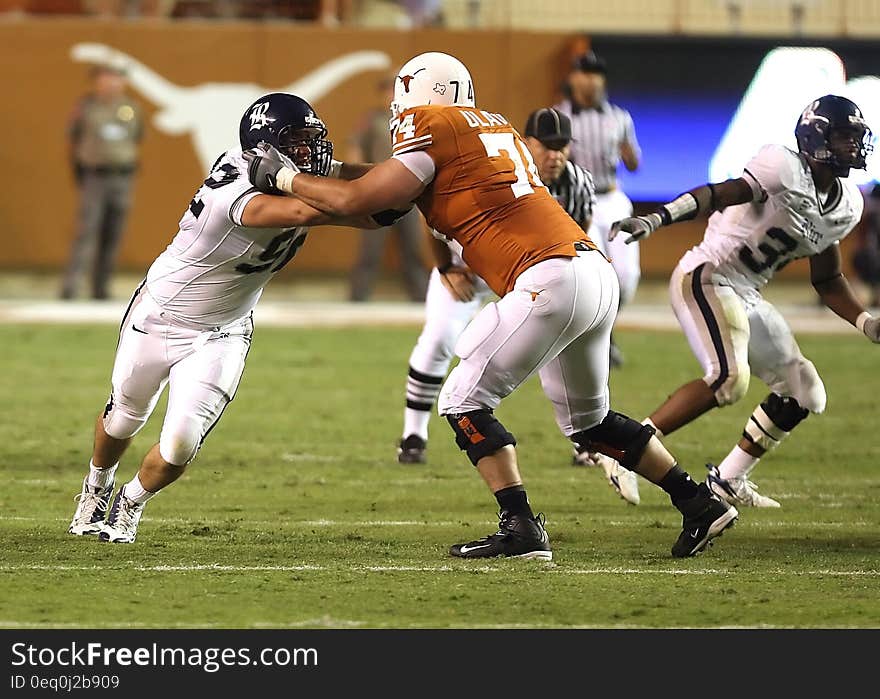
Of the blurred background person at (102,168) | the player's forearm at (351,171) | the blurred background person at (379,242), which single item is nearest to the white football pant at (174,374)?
the player's forearm at (351,171)

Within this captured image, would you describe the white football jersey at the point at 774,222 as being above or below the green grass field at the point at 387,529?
above

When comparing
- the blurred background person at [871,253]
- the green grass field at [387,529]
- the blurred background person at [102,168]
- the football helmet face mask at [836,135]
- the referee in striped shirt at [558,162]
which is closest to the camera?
the green grass field at [387,529]

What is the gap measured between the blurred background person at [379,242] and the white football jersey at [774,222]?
331 inches

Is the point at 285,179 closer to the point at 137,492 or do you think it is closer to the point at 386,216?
the point at 386,216

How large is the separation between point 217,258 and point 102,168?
957 cm

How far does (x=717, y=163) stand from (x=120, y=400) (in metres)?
11.5

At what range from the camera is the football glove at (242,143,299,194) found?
530cm

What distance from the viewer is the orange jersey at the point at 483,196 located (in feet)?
17.4

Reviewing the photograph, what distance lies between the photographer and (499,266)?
5.43 meters

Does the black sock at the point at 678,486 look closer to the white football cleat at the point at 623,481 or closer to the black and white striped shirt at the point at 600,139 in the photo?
the white football cleat at the point at 623,481

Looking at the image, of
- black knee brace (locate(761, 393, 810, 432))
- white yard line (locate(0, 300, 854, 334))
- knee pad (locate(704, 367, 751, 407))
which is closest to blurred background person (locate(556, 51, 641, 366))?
black knee brace (locate(761, 393, 810, 432))
